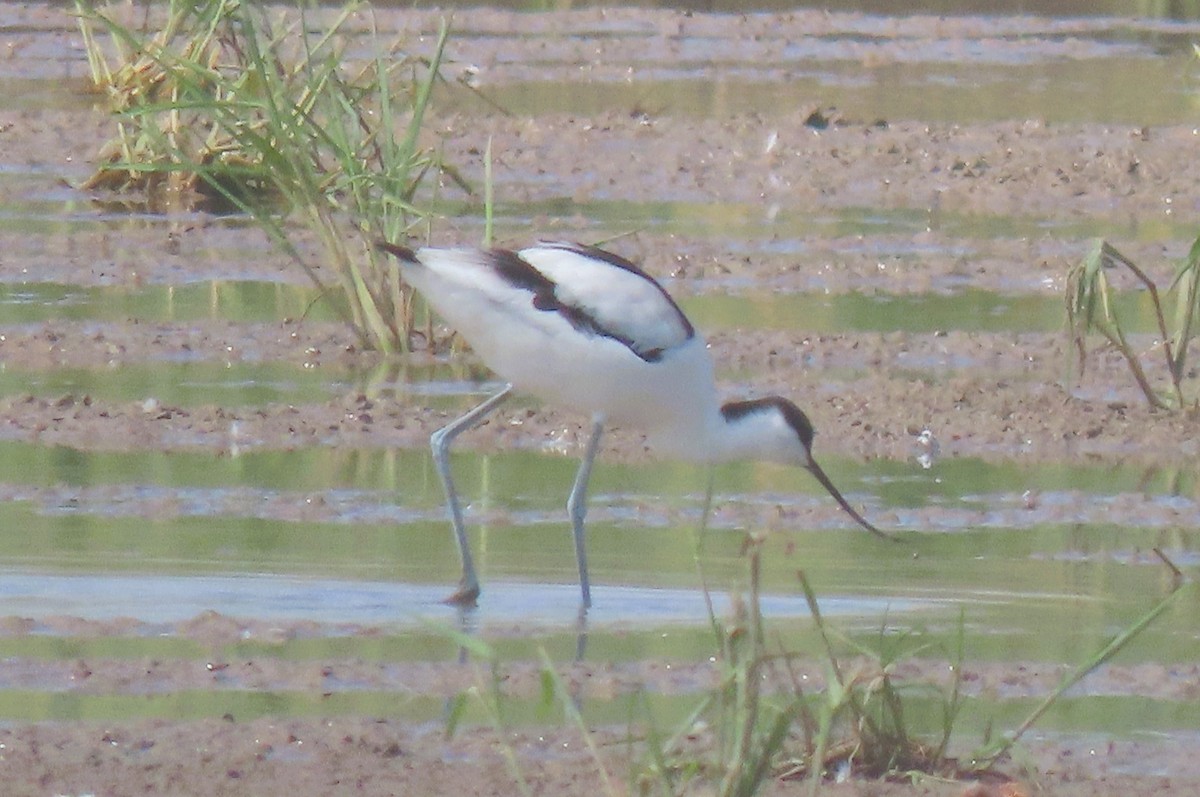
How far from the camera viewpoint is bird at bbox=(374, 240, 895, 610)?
6.50 meters

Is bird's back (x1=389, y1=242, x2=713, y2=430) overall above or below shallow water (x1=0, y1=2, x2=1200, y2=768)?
above

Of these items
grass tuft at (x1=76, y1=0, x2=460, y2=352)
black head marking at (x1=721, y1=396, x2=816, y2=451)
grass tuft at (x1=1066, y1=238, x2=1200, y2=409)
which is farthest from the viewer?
grass tuft at (x1=76, y1=0, x2=460, y2=352)

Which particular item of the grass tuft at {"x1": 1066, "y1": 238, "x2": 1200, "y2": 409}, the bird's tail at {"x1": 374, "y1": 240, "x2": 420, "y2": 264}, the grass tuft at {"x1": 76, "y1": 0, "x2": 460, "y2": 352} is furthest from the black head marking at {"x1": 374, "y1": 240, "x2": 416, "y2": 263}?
the grass tuft at {"x1": 1066, "y1": 238, "x2": 1200, "y2": 409}

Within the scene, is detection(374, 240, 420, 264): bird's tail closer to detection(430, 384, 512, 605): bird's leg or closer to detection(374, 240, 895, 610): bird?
detection(374, 240, 895, 610): bird

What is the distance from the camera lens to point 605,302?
654 centimetres

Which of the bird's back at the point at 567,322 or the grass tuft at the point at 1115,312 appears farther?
the grass tuft at the point at 1115,312

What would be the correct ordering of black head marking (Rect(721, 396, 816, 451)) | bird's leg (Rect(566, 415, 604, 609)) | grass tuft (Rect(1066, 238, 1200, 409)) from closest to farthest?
bird's leg (Rect(566, 415, 604, 609))
black head marking (Rect(721, 396, 816, 451))
grass tuft (Rect(1066, 238, 1200, 409))

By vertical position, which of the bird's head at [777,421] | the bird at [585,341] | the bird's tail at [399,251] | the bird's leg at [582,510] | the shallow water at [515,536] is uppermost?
the bird's tail at [399,251]

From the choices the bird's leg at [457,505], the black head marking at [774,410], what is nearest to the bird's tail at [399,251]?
the bird's leg at [457,505]

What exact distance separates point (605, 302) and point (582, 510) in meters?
0.51

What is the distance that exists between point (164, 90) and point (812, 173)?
333 centimetres

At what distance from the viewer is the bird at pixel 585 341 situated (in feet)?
21.3

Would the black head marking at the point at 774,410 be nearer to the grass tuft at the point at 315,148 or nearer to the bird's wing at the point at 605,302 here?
the bird's wing at the point at 605,302

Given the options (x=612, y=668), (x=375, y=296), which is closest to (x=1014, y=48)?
(x=375, y=296)
